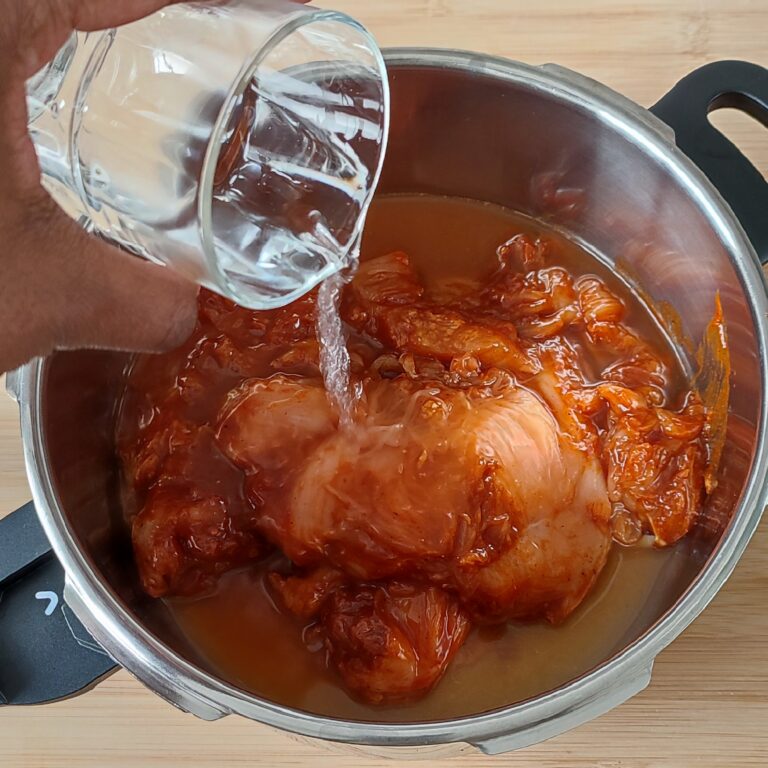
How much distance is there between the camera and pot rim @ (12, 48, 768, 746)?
3.04 feet

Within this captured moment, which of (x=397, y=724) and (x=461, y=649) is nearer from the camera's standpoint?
(x=397, y=724)

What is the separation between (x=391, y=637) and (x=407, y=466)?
21 centimetres

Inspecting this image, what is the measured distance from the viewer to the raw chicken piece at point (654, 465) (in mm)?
1271

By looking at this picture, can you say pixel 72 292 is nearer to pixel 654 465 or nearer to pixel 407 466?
pixel 407 466

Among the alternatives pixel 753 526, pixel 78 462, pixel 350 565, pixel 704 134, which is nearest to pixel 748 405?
pixel 753 526

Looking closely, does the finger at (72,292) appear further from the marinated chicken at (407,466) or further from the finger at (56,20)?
the marinated chicken at (407,466)

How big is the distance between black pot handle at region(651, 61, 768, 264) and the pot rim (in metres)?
0.08

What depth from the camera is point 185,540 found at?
122 cm

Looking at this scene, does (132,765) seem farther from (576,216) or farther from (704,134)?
(704,134)

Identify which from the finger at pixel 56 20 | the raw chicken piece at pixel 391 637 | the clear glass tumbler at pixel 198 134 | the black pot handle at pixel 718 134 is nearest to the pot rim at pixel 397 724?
the black pot handle at pixel 718 134

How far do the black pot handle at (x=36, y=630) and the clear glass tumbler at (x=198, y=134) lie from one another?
42 cm

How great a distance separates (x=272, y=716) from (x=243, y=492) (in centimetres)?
39

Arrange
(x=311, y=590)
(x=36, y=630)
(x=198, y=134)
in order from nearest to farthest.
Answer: (x=198, y=134), (x=36, y=630), (x=311, y=590)

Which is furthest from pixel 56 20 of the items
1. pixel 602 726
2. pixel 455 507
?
pixel 602 726
